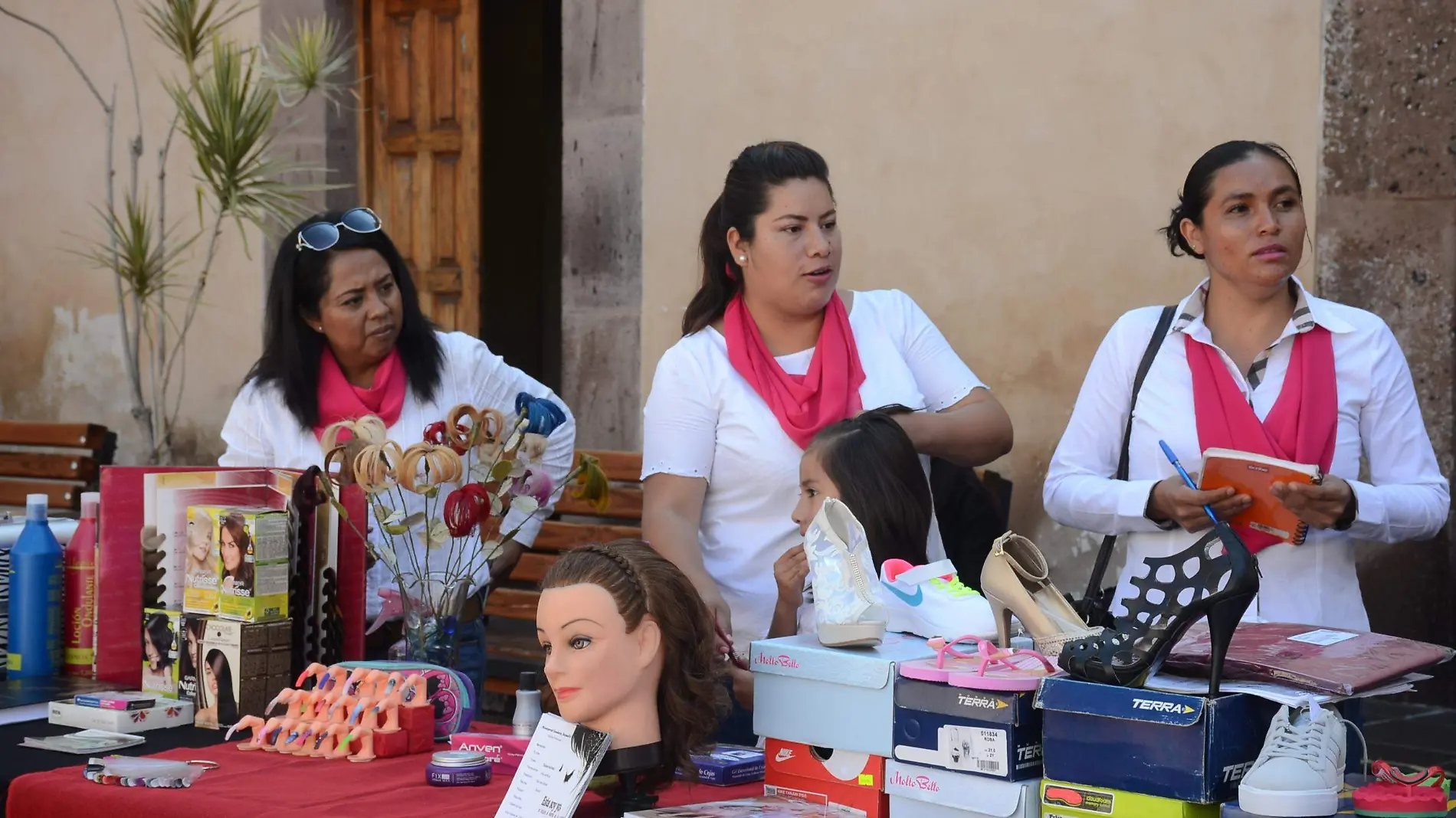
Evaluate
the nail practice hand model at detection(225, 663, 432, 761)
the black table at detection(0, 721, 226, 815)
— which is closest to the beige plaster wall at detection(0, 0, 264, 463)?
the black table at detection(0, 721, 226, 815)

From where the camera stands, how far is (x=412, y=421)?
3.56 m

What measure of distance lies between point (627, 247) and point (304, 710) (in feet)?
13.3

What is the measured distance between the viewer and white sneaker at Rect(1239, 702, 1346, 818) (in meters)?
1.82

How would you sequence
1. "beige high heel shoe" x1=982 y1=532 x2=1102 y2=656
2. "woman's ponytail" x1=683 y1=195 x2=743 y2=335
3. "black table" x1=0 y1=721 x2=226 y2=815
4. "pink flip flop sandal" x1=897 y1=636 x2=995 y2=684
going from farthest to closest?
1. "woman's ponytail" x1=683 y1=195 x2=743 y2=335
2. "black table" x1=0 y1=721 x2=226 y2=815
3. "beige high heel shoe" x1=982 y1=532 x2=1102 y2=656
4. "pink flip flop sandal" x1=897 y1=636 x2=995 y2=684

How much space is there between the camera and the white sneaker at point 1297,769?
5.97 ft

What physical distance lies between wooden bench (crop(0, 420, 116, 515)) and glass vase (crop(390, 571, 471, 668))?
12.9 ft

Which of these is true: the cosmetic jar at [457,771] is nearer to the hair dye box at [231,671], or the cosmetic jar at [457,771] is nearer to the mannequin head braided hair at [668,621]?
the mannequin head braided hair at [668,621]

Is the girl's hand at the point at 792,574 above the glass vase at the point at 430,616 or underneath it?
above

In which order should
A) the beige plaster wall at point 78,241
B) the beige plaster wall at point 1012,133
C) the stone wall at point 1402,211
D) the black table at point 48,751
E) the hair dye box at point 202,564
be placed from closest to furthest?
the black table at point 48,751 < the hair dye box at point 202,564 < the stone wall at point 1402,211 < the beige plaster wall at point 1012,133 < the beige plaster wall at point 78,241

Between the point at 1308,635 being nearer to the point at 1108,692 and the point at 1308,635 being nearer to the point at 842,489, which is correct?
the point at 1108,692

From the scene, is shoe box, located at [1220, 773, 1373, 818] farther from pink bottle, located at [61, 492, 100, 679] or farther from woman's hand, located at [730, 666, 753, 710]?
pink bottle, located at [61, 492, 100, 679]

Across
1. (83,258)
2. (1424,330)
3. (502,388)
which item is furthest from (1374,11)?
(83,258)

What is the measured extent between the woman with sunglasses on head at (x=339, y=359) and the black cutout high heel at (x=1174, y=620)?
1693 mm

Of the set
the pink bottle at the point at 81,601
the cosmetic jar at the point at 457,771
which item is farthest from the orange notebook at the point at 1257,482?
the pink bottle at the point at 81,601
